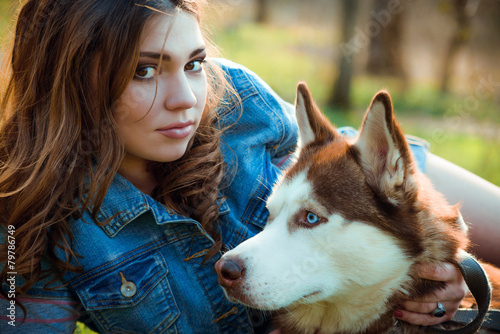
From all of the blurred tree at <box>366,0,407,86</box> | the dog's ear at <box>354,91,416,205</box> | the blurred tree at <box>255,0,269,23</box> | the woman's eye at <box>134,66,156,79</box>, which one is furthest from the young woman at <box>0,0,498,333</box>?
the blurred tree at <box>255,0,269,23</box>

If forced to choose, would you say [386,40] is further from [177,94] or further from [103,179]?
[103,179]

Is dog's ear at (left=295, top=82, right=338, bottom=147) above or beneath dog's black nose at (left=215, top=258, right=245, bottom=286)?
above

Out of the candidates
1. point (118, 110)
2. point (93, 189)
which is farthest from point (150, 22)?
point (93, 189)

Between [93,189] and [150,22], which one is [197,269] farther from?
[150,22]

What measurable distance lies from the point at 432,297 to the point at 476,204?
4.08 feet

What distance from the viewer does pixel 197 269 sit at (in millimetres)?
2441

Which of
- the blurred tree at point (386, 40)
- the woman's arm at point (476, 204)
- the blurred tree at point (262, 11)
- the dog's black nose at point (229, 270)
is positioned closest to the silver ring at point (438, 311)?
the dog's black nose at point (229, 270)

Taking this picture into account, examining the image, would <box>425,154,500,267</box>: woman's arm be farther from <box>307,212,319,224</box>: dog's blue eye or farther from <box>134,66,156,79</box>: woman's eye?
<box>134,66,156,79</box>: woman's eye

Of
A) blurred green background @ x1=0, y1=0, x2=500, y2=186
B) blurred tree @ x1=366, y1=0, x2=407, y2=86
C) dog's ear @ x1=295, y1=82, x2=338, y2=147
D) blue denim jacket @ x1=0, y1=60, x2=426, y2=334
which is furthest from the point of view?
blurred tree @ x1=366, y1=0, x2=407, y2=86

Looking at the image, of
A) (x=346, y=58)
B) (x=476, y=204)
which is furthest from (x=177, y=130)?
(x=346, y=58)

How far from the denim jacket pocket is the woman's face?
0.55 meters

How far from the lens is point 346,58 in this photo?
10.1 metres

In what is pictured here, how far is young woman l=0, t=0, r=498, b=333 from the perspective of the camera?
6.74ft

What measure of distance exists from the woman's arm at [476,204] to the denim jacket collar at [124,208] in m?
1.84
